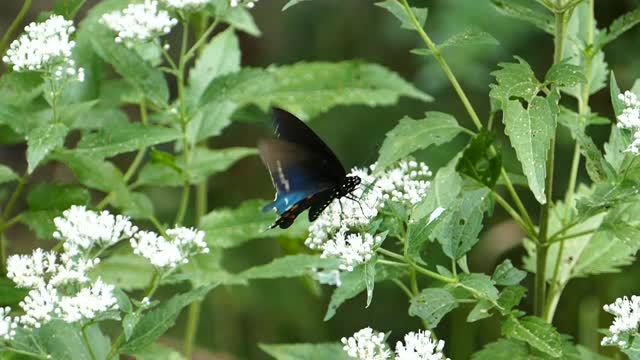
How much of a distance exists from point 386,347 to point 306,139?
0.58m

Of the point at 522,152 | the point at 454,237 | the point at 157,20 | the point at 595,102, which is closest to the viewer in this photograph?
the point at 522,152

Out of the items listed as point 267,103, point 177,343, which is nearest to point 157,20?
point 267,103

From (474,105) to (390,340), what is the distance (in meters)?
1.42

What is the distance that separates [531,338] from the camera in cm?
237

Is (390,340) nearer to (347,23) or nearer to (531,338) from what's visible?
(347,23)

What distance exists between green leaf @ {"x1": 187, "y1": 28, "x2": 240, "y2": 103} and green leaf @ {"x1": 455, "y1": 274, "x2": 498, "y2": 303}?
4.26 ft

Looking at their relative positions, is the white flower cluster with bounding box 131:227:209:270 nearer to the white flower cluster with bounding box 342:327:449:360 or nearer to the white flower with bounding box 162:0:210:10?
the white flower cluster with bounding box 342:327:449:360

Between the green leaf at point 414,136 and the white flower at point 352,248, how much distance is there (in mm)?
261

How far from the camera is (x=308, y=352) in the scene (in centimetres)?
299

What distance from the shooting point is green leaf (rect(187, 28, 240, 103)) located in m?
3.43

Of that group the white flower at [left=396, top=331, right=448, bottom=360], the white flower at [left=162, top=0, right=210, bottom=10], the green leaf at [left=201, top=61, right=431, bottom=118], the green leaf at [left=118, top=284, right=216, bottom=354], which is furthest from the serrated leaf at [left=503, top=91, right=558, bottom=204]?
the green leaf at [left=201, top=61, right=431, bottom=118]

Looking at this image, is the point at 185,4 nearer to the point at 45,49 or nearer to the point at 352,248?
the point at 45,49

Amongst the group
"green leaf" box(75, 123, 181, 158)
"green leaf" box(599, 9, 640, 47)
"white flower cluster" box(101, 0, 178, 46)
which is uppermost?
"green leaf" box(599, 9, 640, 47)

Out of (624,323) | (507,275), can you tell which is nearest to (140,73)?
(507,275)
